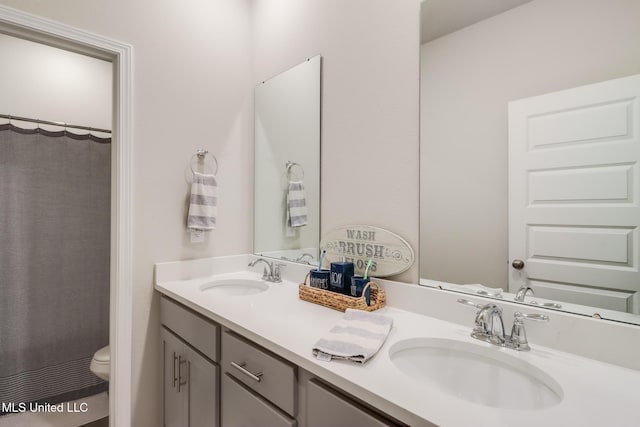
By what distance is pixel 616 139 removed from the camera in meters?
0.81

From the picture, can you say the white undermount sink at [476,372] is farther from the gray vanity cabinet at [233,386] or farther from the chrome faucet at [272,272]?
the chrome faucet at [272,272]

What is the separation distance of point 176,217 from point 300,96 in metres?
0.92

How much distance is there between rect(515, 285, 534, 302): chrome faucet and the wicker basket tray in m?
0.46

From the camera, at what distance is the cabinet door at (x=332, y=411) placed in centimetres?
67

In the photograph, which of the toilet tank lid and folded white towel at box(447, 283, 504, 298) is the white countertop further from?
the toilet tank lid

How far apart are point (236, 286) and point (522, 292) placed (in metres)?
1.33

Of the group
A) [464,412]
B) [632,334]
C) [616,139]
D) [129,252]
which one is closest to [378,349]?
[464,412]

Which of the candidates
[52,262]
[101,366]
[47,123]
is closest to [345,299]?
[101,366]

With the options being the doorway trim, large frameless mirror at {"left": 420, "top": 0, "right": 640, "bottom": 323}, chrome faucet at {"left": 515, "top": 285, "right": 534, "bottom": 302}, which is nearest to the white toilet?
the doorway trim

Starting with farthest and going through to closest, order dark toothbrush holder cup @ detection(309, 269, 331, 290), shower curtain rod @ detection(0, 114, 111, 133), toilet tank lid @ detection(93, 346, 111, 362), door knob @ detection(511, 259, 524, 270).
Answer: shower curtain rod @ detection(0, 114, 111, 133), toilet tank lid @ detection(93, 346, 111, 362), dark toothbrush holder cup @ detection(309, 269, 331, 290), door knob @ detection(511, 259, 524, 270)

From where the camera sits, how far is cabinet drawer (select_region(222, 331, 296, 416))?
86cm

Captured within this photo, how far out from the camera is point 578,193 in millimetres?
875

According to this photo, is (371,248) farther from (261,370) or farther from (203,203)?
(203,203)

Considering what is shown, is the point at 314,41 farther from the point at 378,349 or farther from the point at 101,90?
the point at 101,90
